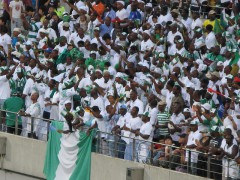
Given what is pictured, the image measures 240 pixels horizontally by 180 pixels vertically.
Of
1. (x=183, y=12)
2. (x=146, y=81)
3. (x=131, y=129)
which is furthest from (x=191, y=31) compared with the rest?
(x=131, y=129)

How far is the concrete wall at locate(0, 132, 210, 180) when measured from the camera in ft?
95.9

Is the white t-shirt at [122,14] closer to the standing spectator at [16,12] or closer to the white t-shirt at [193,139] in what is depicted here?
the standing spectator at [16,12]

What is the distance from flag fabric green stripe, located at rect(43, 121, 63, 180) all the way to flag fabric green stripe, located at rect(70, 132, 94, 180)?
77 centimetres

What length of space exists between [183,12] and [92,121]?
5366 mm

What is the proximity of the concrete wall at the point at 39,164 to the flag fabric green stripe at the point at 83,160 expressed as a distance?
12 centimetres

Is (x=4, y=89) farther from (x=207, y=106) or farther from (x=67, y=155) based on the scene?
(x=207, y=106)

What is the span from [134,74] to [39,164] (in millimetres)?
3127

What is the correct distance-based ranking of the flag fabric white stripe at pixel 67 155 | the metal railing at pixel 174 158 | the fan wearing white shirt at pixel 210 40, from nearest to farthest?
1. the metal railing at pixel 174 158
2. the flag fabric white stripe at pixel 67 155
3. the fan wearing white shirt at pixel 210 40

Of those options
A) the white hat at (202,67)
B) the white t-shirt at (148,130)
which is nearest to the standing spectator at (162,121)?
the white t-shirt at (148,130)

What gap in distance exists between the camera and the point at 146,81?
104 feet

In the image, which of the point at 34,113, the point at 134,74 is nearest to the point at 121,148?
the point at 134,74

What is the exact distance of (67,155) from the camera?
31875mm

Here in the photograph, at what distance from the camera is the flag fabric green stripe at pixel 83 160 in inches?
1225

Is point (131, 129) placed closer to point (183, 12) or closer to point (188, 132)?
point (188, 132)
